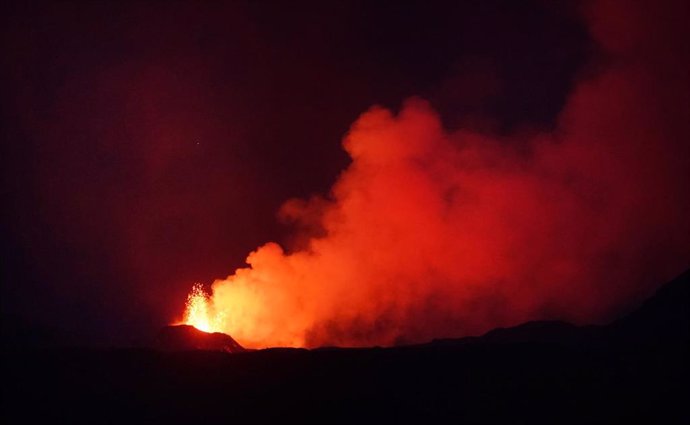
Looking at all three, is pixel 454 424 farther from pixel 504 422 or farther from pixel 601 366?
pixel 601 366

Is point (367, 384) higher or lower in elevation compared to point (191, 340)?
lower

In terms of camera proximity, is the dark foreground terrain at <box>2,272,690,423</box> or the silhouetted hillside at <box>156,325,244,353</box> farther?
the silhouetted hillside at <box>156,325,244,353</box>

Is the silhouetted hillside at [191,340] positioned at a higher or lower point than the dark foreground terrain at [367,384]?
higher

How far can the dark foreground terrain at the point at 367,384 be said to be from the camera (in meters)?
24.5

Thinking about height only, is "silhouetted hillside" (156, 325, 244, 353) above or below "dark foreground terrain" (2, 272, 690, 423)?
above

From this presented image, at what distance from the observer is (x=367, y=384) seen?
91.1 feet

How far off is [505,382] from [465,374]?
5.96ft

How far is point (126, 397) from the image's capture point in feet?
83.3

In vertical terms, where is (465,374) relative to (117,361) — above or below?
below

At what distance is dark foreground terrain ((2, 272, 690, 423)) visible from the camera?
24531mm

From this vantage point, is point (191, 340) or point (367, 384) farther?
point (191, 340)

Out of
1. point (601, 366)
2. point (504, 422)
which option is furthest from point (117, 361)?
point (601, 366)

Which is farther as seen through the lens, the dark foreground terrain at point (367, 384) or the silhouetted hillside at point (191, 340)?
the silhouetted hillside at point (191, 340)

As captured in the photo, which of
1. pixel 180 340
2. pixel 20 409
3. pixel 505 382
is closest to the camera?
pixel 20 409
